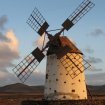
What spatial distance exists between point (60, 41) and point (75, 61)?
9.36 feet

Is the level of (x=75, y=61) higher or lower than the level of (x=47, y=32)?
lower

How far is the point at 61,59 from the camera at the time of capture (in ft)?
129

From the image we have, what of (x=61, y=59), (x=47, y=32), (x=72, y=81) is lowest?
(x=72, y=81)

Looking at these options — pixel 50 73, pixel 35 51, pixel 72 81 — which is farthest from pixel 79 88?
pixel 35 51

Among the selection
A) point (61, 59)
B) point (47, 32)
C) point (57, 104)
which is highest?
point (47, 32)

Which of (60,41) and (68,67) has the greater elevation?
(60,41)

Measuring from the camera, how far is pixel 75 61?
130 ft

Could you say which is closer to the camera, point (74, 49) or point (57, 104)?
point (57, 104)

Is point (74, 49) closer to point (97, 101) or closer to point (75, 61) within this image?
point (75, 61)

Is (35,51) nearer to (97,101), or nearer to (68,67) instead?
(68,67)

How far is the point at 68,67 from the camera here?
39062 millimetres

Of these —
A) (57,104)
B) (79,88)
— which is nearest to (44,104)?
(57,104)

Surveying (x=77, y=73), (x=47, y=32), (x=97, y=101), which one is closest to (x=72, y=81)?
(x=77, y=73)

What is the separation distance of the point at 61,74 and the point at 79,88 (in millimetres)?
2607
